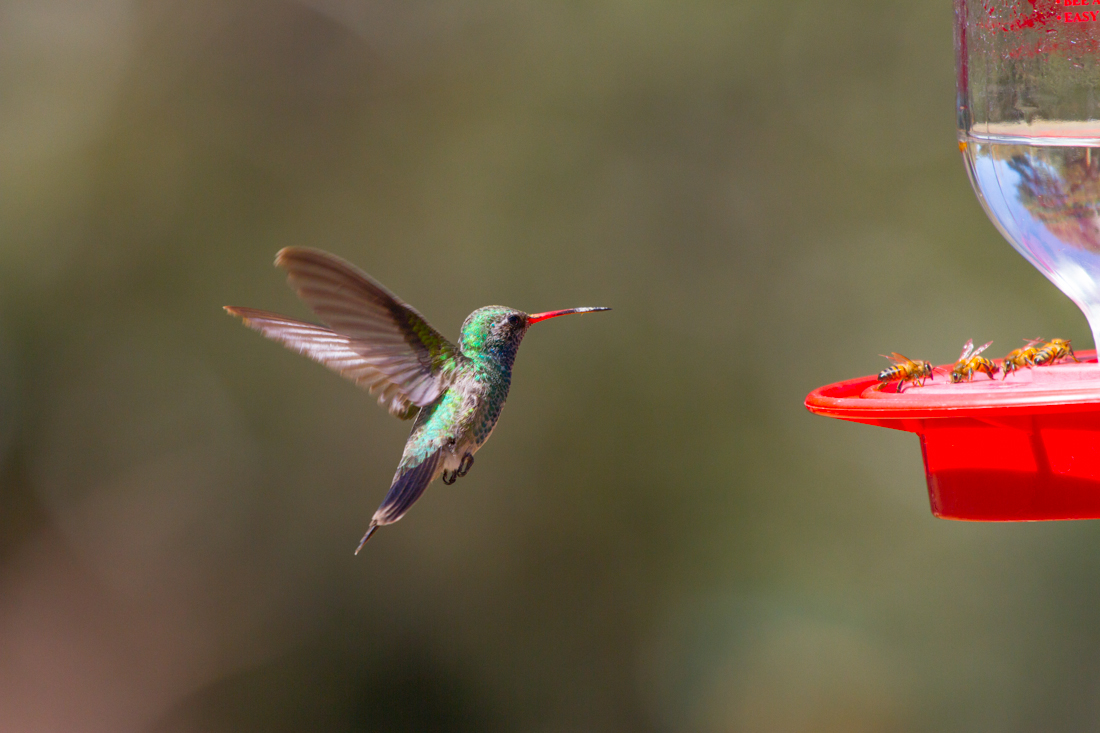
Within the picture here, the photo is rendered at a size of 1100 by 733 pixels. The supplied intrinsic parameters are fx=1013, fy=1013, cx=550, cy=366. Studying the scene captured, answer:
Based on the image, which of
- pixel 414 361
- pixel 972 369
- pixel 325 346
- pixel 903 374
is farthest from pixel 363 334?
pixel 972 369

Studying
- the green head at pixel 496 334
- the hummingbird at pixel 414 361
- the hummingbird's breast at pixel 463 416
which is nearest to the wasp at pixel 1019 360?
the hummingbird at pixel 414 361

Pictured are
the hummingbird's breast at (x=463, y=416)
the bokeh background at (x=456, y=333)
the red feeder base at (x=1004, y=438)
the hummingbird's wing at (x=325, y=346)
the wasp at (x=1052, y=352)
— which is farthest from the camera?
the bokeh background at (x=456, y=333)

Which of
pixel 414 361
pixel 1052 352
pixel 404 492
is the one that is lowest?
pixel 404 492

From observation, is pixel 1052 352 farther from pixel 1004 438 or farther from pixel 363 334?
pixel 363 334

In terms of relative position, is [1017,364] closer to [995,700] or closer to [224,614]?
[995,700]

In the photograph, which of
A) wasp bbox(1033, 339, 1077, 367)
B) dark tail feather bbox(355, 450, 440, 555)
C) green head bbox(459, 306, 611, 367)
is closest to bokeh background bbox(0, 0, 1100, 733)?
green head bbox(459, 306, 611, 367)

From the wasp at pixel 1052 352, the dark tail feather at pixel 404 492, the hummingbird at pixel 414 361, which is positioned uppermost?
the hummingbird at pixel 414 361

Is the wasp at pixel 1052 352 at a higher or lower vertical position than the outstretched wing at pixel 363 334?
lower

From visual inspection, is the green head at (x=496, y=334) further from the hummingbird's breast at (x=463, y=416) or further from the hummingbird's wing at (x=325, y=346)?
the hummingbird's wing at (x=325, y=346)
